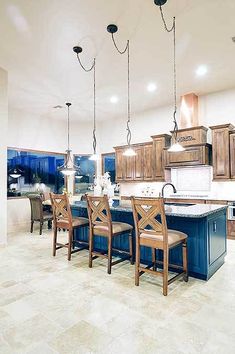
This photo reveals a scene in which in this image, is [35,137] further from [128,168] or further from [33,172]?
[128,168]

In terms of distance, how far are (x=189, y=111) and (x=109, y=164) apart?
135 inches

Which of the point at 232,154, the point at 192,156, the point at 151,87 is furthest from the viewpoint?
the point at 192,156

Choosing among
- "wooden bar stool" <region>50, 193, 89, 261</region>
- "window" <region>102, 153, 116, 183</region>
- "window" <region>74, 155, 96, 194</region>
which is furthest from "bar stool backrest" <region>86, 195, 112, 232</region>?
"window" <region>74, 155, 96, 194</region>

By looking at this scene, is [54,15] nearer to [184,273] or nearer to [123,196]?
[184,273]

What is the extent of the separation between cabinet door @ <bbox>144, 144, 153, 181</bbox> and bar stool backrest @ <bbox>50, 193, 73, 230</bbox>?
3.28 metres

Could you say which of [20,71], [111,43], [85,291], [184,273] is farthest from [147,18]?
[85,291]

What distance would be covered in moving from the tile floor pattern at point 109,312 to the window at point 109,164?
4.78 m

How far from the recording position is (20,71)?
15.5 ft

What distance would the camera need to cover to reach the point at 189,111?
19.6ft

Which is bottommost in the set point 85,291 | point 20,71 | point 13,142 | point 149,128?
point 85,291

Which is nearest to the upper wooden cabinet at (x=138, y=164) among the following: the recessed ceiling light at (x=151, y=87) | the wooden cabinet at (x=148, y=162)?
the wooden cabinet at (x=148, y=162)

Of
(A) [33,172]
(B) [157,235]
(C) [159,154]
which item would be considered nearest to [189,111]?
(C) [159,154]

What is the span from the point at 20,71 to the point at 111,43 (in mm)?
2039

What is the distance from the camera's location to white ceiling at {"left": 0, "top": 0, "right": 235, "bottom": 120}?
3.07 metres
